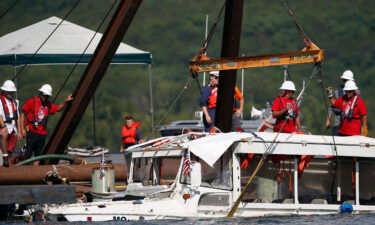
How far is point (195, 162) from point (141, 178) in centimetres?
187

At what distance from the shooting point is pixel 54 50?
25.8m

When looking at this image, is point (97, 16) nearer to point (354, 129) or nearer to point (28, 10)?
point (28, 10)

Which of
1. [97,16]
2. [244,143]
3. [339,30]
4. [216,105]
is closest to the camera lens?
[244,143]

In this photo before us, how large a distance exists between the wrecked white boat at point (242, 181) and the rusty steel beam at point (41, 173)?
118cm

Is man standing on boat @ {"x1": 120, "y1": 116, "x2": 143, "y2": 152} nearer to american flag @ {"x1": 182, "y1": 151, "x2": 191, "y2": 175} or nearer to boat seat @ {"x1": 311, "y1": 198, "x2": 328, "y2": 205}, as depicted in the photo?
boat seat @ {"x1": 311, "y1": 198, "x2": 328, "y2": 205}

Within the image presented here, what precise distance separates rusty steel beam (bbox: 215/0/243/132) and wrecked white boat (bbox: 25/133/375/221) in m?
1.52

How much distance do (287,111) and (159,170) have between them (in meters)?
2.49

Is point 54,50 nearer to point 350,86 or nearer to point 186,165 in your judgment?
point 350,86

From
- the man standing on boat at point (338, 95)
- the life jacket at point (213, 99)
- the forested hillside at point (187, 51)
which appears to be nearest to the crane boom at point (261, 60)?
the life jacket at point (213, 99)

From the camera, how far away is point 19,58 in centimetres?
2517

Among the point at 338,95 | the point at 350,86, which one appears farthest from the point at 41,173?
the point at 338,95

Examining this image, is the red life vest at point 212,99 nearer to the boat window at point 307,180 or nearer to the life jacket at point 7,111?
the boat window at point 307,180

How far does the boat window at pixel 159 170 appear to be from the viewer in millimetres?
17922

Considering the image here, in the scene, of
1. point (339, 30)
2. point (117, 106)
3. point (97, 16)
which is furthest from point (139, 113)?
point (339, 30)
